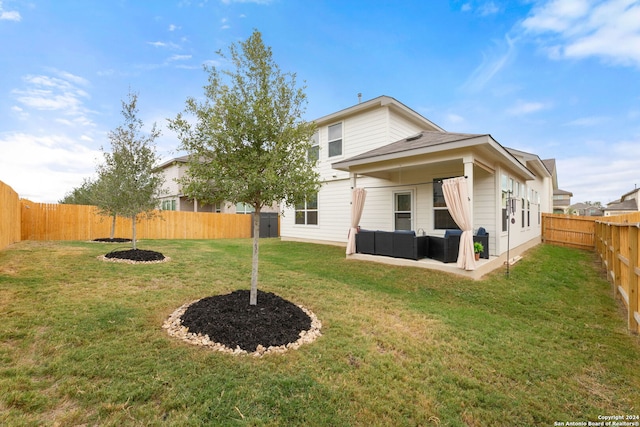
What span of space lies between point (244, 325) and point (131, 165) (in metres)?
7.36

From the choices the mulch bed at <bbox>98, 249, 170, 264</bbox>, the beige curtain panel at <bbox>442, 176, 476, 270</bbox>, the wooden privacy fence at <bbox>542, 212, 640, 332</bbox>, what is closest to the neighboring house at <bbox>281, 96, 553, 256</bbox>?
the beige curtain panel at <bbox>442, 176, 476, 270</bbox>

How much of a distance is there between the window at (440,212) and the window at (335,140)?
167 inches

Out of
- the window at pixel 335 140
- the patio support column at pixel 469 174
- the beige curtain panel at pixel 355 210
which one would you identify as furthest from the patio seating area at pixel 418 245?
the window at pixel 335 140

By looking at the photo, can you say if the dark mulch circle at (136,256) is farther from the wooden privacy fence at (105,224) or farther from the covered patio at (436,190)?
the covered patio at (436,190)

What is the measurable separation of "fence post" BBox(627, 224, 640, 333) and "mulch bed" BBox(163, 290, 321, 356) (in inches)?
179

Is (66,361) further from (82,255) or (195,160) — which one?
(82,255)

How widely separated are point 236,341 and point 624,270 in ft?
22.1

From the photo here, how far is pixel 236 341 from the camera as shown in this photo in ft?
10.2

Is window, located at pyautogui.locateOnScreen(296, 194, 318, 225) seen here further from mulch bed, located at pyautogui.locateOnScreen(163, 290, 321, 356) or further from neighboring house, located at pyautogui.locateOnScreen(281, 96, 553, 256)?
mulch bed, located at pyautogui.locateOnScreen(163, 290, 321, 356)

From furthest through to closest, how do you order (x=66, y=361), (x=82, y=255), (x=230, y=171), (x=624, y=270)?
(x=82, y=255) → (x=624, y=270) → (x=230, y=171) → (x=66, y=361)

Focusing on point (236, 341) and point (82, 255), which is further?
point (82, 255)

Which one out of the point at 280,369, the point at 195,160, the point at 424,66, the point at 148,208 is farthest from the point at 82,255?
the point at 424,66

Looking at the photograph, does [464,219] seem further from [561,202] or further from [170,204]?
[561,202]

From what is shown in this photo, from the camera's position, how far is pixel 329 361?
2.85 metres
